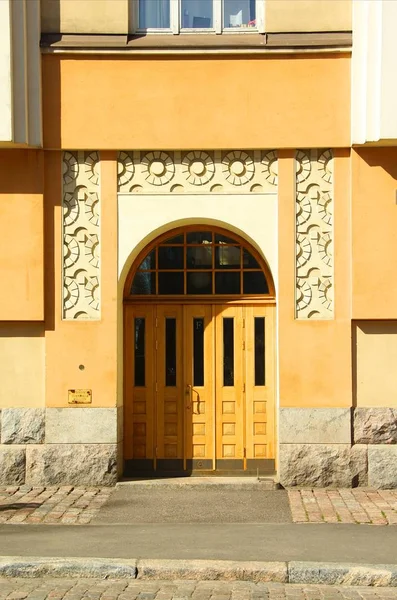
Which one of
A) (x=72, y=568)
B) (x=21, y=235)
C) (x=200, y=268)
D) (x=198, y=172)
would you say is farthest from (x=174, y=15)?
(x=72, y=568)

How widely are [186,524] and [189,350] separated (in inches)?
133

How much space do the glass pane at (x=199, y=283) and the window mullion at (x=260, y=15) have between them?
317 centimetres

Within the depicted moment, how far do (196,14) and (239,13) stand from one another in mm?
545

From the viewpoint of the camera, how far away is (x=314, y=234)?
13.3 meters

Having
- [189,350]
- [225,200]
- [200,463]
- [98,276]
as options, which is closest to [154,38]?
[225,200]

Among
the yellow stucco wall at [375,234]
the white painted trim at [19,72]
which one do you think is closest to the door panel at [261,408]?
the yellow stucco wall at [375,234]

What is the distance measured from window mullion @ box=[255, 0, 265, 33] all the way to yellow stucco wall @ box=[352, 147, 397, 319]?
2.02 metres

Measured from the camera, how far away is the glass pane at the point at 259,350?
45.2ft

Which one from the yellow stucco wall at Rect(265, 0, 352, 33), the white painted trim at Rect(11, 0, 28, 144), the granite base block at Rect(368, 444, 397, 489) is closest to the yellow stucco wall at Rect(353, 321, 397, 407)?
the granite base block at Rect(368, 444, 397, 489)

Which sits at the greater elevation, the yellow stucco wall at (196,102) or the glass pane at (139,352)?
the yellow stucco wall at (196,102)

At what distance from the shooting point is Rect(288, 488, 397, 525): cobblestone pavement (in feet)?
36.5

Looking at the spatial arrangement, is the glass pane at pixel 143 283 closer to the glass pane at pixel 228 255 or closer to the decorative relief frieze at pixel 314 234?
the glass pane at pixel 228 255

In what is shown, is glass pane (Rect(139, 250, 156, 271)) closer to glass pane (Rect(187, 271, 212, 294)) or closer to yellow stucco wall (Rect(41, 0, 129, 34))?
glass pane (Rect(187, 271, 212, 294))

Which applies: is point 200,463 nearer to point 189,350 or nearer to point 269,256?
point 189,350
